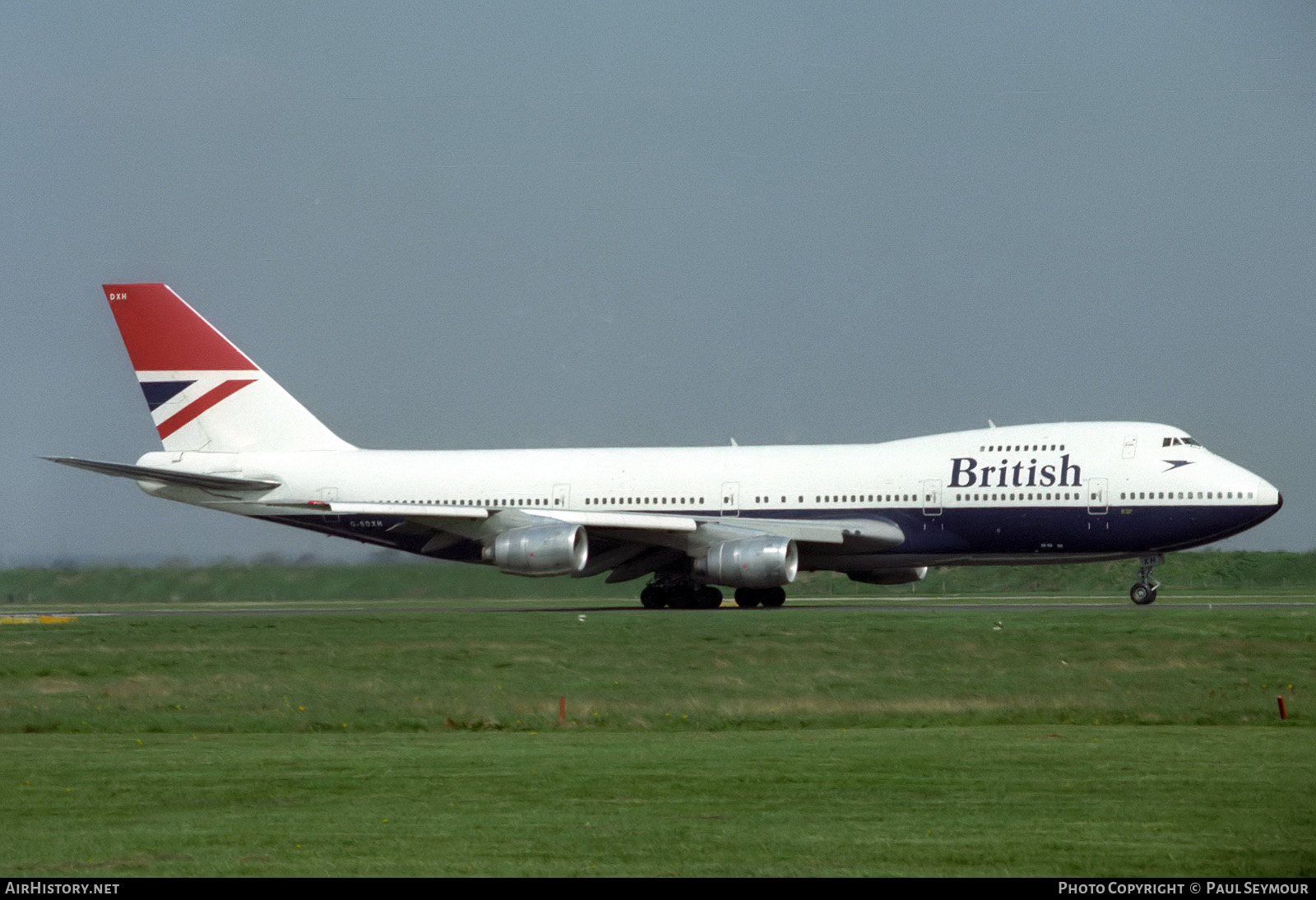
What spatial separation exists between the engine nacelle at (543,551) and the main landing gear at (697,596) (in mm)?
3064

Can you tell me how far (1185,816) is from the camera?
12172mm

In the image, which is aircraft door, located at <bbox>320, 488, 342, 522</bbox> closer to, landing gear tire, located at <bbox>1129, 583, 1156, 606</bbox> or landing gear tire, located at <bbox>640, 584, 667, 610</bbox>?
landing gear tire, located at <bbox>640, 584, 667, 610</bbox>

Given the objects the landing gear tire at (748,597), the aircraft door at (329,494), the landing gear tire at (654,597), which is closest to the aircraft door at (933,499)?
the landing gear tire at (748,597)

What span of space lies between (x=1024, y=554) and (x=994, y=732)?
22.0m

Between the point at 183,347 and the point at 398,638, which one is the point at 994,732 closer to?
the point at 398,638

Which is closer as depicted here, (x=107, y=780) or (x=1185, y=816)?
(x=1185, y=816)

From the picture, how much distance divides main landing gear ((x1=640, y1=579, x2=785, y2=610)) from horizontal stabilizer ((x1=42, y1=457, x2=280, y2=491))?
1113cm

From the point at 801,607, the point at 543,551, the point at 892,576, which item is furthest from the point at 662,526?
the point at 892,576

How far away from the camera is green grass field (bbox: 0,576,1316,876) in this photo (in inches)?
440

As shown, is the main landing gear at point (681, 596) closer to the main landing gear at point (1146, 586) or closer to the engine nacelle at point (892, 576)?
the engine nacelle at point (892, 576)

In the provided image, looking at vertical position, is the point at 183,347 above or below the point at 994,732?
above

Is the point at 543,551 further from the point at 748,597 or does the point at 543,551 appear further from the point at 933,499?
the point at 933,499
